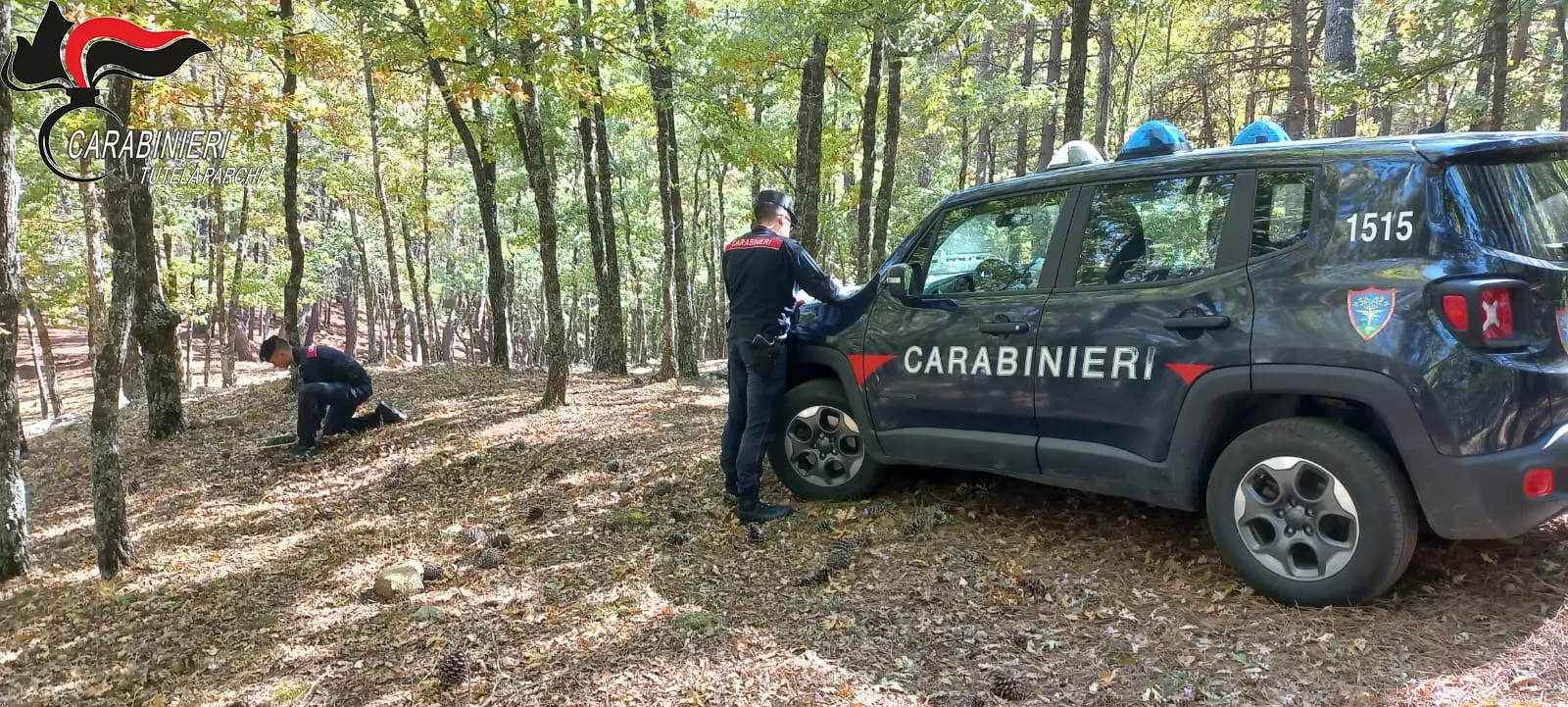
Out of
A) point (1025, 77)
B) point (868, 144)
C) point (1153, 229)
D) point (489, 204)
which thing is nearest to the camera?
point (1153, 229)

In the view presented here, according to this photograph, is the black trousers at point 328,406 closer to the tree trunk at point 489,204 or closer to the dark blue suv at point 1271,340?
the tree trunk at point 489,204

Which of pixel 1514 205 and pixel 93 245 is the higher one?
pixel 93 245

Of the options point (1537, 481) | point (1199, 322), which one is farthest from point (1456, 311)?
point (1199, 322)

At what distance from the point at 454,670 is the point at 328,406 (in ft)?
19.9

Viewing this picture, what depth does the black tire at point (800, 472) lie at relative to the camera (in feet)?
16.6

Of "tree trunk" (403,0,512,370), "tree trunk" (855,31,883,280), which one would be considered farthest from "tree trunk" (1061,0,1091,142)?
"tree trunk" (403,0,512,370)

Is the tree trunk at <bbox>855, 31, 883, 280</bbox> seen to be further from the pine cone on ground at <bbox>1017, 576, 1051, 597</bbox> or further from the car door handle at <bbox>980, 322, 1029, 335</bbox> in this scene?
the pine cone on ground at <bbox>1017, 576, 1051, 597</bbox>

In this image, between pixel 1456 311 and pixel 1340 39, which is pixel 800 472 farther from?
pixel 1340 39

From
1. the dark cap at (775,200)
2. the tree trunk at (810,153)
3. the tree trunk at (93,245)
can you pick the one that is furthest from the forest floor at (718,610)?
the tree trunk at (93,245)

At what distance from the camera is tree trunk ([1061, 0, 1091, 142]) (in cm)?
749

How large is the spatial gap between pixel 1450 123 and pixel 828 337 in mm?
14023

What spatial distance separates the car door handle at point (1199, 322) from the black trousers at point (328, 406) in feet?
26.7

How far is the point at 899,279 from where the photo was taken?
15.1ft

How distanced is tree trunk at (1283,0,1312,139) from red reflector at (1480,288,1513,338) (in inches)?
363
